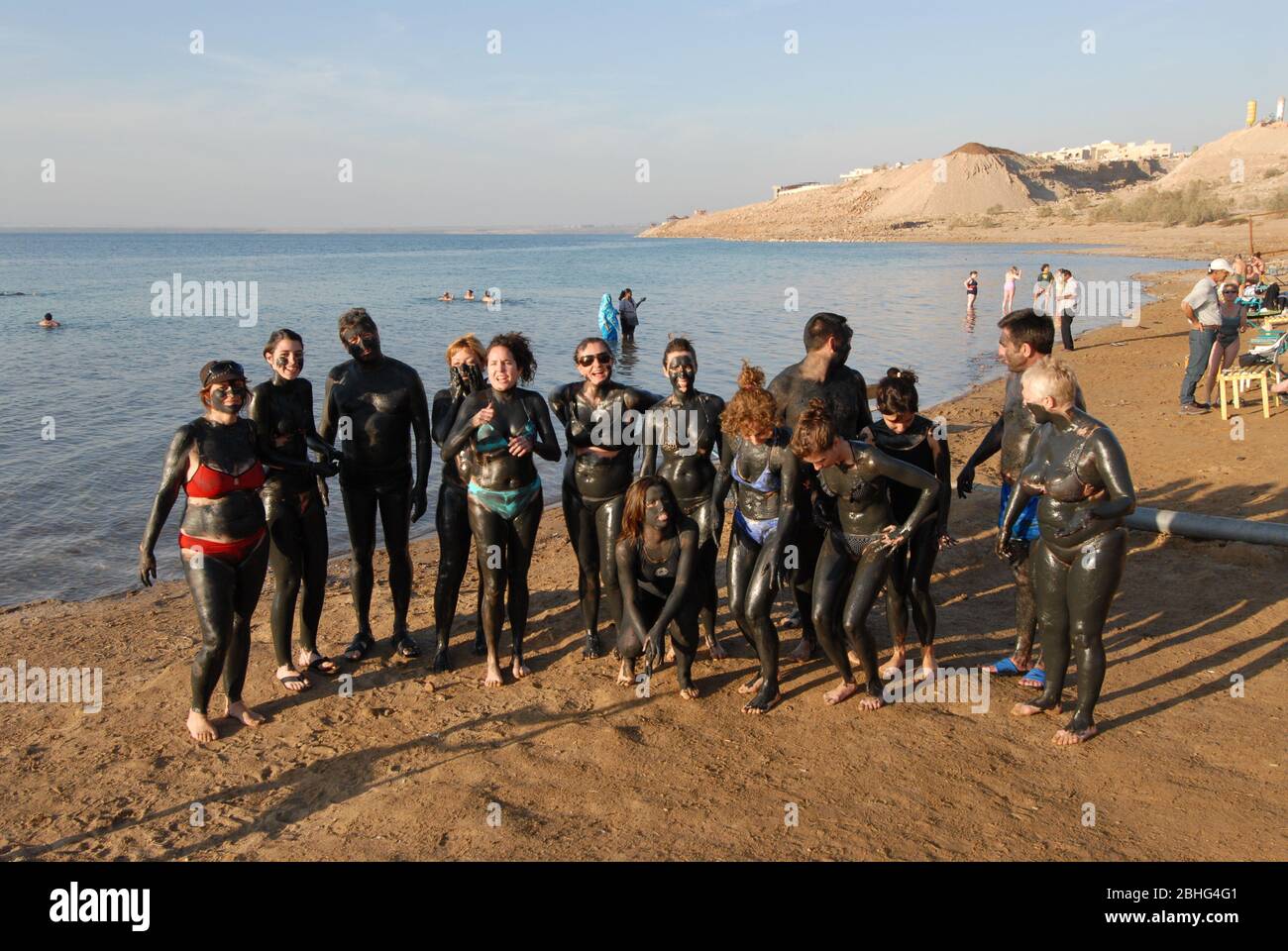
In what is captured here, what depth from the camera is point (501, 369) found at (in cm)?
582

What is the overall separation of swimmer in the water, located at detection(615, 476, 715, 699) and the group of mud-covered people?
1 centimetres

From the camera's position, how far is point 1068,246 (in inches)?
2472

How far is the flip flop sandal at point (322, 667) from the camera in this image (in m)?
6.14

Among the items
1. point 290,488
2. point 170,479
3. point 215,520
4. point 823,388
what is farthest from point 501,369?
point 823,388

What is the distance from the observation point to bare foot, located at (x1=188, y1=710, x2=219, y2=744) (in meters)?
5.29

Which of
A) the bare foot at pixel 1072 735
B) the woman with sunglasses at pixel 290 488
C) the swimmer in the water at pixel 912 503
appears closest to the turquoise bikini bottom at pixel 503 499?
the woman with sunglasses at pixel 290 488

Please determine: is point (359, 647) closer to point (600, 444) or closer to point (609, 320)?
point (600, 444)

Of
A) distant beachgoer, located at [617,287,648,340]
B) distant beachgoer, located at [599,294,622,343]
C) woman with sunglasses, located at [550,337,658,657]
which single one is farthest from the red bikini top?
distant beachgoer, located at [617,287,648,340]

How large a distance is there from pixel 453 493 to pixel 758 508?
6.41 ft

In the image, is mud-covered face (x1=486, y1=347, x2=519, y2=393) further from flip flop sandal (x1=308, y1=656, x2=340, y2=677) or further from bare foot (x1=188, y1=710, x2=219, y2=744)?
bare foot (x1=188, y1=710, x2=219, y2=744)

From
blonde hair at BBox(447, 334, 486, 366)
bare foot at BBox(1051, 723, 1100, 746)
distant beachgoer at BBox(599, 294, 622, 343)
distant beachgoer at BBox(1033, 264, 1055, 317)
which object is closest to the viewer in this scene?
bare foot at BBox(1051, 723, 1100, 746)

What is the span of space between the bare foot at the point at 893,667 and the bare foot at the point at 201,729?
156 inches

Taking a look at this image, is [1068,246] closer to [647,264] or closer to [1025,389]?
[647,264]
